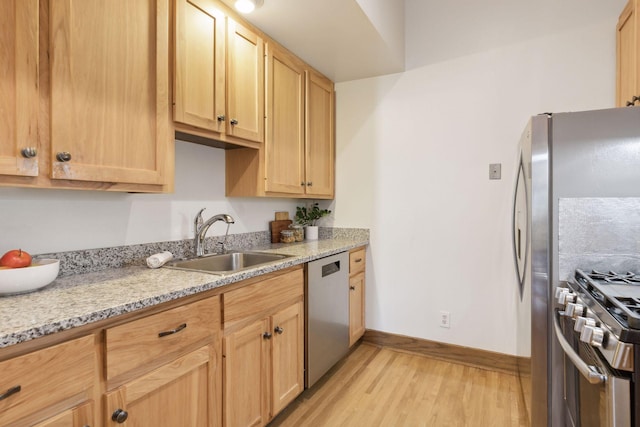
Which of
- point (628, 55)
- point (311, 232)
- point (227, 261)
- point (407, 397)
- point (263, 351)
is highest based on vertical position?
point (628, 55)

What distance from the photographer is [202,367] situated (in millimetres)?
1337

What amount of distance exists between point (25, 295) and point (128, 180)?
1.64 feet

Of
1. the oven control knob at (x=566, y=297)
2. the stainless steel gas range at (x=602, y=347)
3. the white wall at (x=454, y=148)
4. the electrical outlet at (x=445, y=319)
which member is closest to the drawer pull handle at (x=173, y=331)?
the stainless steel gas range at (x=602, y=347)

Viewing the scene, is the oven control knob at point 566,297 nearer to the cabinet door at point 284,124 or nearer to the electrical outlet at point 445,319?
the electrical outlet at point 445,319

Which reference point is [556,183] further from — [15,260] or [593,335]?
[15,260]

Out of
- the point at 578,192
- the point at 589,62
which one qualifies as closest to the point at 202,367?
the point at 578,192

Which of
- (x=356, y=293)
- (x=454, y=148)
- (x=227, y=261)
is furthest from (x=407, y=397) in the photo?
(x=454, y=148)

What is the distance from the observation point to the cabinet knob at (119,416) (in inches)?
40.3

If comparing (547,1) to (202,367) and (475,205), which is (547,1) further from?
(202,367)

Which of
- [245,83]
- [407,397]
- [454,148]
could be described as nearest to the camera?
[245,83]

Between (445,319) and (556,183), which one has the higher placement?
(556,183)

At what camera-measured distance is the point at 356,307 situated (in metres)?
2.69

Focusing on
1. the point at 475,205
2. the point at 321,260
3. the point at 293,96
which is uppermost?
the point at 293,96

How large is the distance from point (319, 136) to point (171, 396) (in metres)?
2.05
